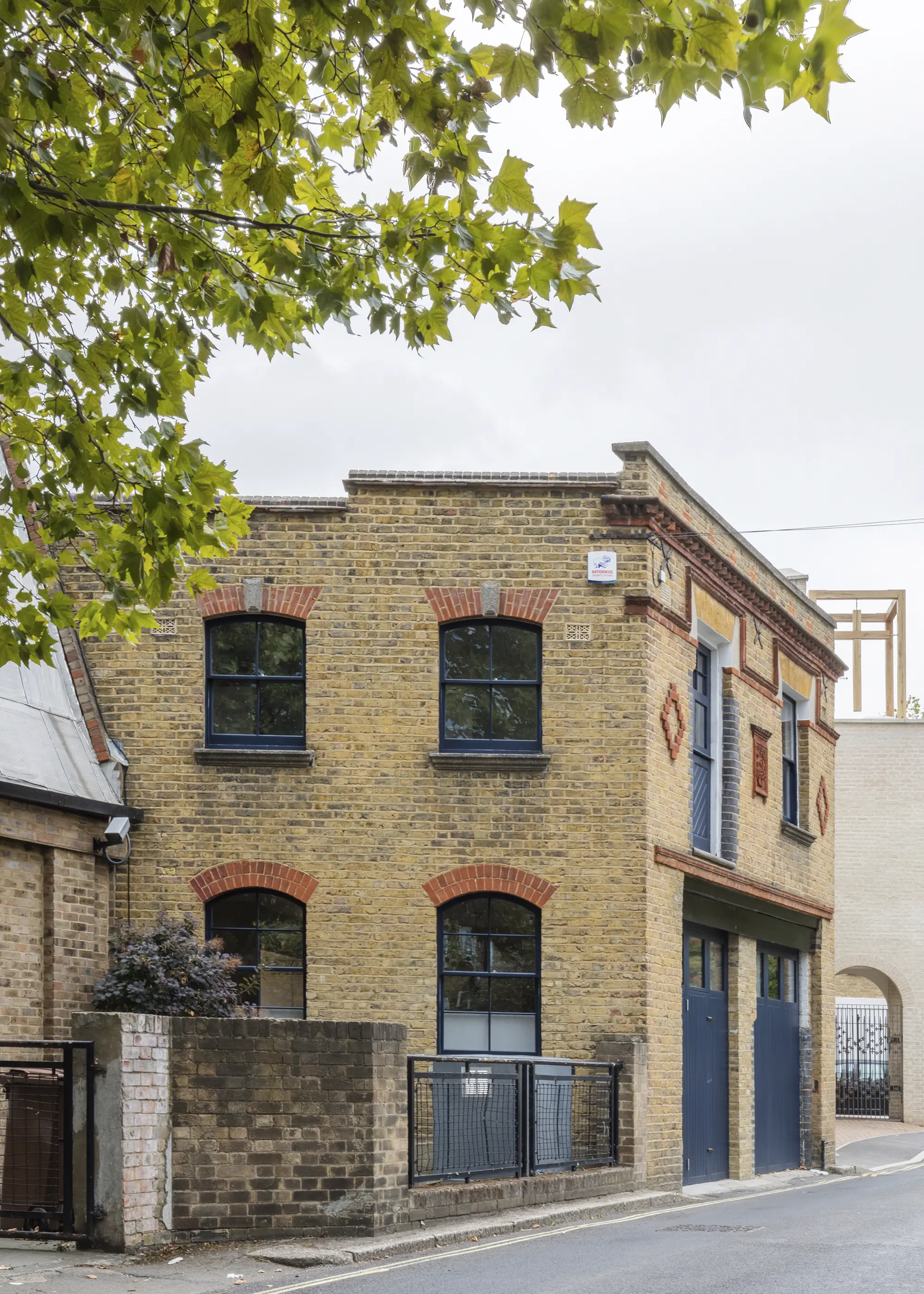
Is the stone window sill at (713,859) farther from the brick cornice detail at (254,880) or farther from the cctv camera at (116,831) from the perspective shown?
the cctv camera at (116,831)

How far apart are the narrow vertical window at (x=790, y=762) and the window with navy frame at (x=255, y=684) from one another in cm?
935

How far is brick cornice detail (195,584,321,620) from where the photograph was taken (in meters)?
18.3

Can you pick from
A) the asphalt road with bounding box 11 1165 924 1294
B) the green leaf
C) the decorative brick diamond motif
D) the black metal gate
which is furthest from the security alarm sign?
the black metal gate

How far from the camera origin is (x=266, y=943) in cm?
1806

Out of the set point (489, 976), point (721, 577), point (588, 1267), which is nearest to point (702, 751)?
point (721, 577)

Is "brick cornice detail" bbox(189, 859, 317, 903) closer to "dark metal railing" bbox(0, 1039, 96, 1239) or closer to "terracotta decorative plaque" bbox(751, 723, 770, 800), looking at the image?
"dark metal railing" bbox(0, 1039, 96, 1239)

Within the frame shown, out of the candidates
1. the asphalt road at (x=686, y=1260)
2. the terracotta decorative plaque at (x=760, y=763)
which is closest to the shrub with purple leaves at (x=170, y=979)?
the asphalt road at (x=686, y=1260)

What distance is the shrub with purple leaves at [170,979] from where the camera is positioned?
49.1ft

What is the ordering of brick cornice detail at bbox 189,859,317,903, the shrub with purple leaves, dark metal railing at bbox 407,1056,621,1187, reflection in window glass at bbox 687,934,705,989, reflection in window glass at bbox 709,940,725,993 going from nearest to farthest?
dark metal railing at bbox 407,1056,621,1187
the shrub with purple leaves
brick cornice detail at bbox 189,859,317,903
reflection in window glass at bbox 687,934,705,989
reflection in window glass at bbox 709,940,725,993

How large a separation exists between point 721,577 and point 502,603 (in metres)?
4.27

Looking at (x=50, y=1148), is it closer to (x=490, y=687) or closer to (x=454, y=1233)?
(x=454, y=1233)

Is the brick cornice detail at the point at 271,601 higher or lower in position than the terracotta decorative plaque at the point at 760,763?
higher

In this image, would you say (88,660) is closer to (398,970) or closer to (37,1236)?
(398,970)

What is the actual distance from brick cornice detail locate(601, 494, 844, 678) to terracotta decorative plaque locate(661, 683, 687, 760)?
5.80 feet
